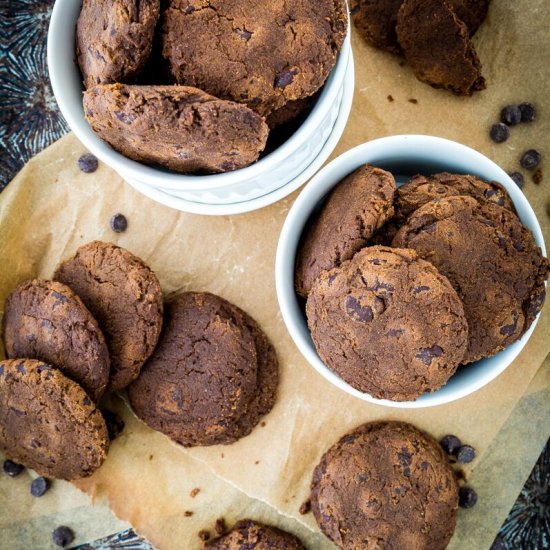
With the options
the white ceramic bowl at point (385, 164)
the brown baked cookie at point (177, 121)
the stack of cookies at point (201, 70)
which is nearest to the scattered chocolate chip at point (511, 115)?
the white ceramic bowl at point (385, 164)

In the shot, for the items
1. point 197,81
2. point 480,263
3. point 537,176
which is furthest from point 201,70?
point 537,176

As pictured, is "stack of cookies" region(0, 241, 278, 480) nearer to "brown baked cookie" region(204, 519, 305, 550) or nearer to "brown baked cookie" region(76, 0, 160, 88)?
"brown baked cookie" region(204, 519, 305, 550)

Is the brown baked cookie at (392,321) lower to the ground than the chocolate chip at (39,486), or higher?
higher

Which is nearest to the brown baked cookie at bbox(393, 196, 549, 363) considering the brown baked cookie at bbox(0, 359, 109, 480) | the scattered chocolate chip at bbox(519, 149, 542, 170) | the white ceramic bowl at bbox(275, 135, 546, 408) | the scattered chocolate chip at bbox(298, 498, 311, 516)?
the white ceramic bowl at bbox(275, 135, 546, 408)

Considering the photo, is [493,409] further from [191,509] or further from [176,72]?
[176,72]

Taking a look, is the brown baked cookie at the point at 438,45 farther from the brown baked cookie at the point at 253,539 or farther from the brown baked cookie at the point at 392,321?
the brown baked cookie at the point at 253,539

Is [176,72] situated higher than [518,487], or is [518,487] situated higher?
[176,72]

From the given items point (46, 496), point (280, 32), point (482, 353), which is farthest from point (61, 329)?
point (482, 353)
